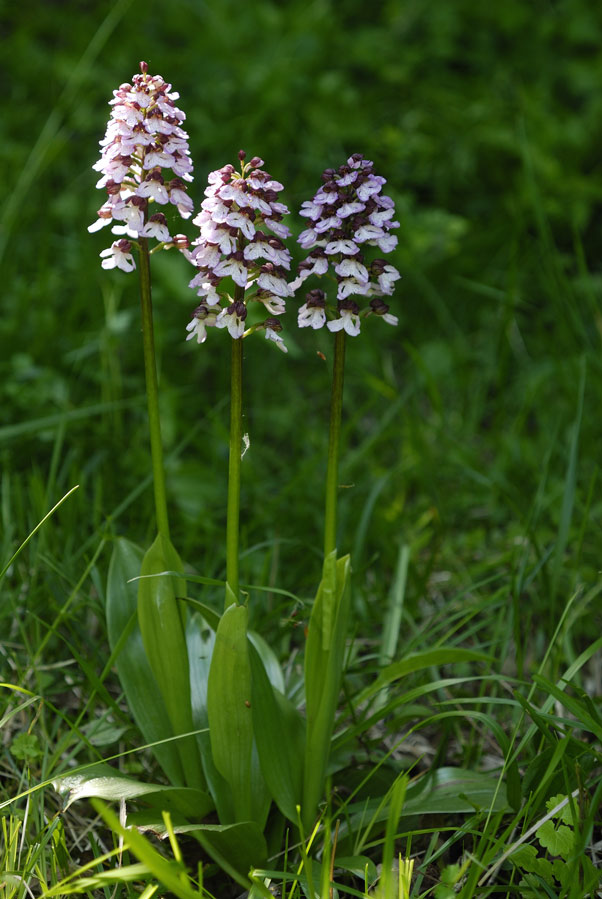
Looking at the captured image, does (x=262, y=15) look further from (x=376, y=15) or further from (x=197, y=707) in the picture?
(x=197, y=707)

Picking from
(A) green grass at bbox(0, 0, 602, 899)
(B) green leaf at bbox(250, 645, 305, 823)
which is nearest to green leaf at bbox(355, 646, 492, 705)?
(A) green grass at bbox(0, 0, 602, 899)

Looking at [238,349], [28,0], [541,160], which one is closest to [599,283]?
[541,160]

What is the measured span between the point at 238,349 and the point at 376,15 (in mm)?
4251

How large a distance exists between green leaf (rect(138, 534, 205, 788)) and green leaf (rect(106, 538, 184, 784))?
0.09 meters

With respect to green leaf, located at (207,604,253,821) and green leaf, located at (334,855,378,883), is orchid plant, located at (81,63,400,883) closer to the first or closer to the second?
green leaf, located at (207,604,253,821)

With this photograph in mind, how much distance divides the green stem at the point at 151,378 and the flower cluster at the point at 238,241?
11 centimetres

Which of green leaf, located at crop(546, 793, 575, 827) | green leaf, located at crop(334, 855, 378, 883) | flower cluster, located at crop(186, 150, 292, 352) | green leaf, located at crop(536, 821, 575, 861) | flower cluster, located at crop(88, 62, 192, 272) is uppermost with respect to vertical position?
flower cluster, located at crop(88, 62, 192, 272)

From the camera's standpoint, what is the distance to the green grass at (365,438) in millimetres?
1860

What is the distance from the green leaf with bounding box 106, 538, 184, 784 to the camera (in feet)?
6.28

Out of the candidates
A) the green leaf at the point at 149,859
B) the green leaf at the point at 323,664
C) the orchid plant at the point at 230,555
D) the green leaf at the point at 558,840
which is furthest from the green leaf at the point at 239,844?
the green leaf at the point at 558,840

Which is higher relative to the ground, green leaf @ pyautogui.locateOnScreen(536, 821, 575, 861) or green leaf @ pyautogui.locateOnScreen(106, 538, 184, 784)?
green leaf @ pyautogui.locateOnScreen(106, 538, 184, 784)

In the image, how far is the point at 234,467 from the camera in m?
1.69

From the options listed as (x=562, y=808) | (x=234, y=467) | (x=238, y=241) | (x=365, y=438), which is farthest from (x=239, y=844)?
(x=365, y=438)

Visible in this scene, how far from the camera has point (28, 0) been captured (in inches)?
195
